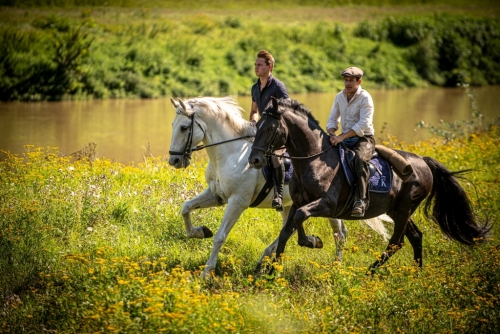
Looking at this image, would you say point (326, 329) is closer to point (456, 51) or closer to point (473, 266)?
point (473, 266)

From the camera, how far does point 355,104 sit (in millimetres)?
9180

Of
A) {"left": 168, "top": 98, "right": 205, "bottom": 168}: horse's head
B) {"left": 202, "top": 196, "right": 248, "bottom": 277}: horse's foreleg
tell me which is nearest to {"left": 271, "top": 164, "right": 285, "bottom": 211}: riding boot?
{"left": 202, "top": 196, "right": 248, "bottom": 277}: horse's foreleg

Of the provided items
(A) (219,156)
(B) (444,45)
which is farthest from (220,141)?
(B) (444,45)

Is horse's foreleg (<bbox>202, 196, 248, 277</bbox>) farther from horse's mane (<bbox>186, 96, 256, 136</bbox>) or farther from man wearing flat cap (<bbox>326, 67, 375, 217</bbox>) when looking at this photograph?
man wearing flat cap (<bbox>326, 67, 375, 217</bbox>)

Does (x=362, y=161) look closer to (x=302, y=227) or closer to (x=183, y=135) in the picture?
(x=302, y=227)

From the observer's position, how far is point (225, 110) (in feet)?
32.1

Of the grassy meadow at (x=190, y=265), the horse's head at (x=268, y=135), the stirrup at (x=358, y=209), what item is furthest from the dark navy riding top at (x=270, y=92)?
the grassy meadow at (x=190, y=265)

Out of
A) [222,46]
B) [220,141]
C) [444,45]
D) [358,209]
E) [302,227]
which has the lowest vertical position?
[444,45]

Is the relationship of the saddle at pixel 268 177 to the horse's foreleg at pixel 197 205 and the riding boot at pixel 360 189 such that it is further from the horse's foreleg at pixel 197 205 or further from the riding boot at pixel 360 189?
the riding boot at pixel 360 189

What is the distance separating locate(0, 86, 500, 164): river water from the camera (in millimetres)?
20564

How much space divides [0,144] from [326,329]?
15.0 metres

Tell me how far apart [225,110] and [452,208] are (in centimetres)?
364

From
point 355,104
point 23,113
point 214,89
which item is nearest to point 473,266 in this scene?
point 355,104

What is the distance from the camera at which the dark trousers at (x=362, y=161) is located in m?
9.07
